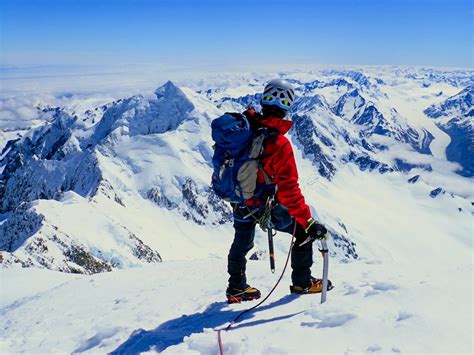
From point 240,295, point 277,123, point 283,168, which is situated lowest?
point 240,295

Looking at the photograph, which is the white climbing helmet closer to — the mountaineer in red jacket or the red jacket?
the mountaineer in red jacket

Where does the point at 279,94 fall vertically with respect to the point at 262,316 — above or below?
above

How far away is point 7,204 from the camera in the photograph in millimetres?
199000

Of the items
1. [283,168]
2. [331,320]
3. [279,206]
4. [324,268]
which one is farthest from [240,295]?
[283,168]

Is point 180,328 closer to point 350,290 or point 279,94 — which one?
point 350,290

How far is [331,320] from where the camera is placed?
21.2 feet

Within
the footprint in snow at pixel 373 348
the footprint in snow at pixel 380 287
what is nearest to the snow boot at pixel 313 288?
the footprint in snow at pixel 380 287

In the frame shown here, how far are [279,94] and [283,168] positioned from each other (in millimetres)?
1389

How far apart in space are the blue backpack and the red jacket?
0.15m

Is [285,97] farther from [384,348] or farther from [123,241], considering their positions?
[123,241]

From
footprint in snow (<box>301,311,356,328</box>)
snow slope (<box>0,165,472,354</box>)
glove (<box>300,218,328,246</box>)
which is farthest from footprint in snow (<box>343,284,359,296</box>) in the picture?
footprint in snow (<box>301,311,356,328</box>)

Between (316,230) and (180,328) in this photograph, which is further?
(316,230)

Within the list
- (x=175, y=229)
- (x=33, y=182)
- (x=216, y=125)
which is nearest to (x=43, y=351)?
(x=216, y=125)

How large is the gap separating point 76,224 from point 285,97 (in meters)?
77.7
